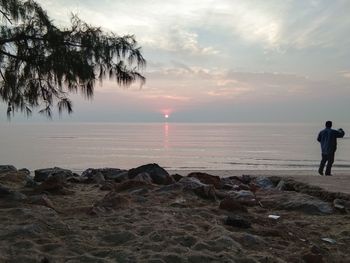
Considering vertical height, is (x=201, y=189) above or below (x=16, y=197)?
above

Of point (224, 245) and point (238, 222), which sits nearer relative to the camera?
point (224, 245)

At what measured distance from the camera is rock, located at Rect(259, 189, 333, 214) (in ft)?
22.0

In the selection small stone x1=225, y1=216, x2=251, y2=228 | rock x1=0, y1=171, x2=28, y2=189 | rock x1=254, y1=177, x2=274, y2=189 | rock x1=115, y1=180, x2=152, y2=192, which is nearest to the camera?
small stone x1=225, y1=216, x2=251, y2=228

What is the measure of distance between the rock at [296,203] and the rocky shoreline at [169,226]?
0.05 ft

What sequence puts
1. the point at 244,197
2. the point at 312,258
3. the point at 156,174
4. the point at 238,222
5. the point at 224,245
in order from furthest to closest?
the point at 156,174 → the point at 244,197 → the point at 238,222 → the point at 224,245 → the point at 312,258

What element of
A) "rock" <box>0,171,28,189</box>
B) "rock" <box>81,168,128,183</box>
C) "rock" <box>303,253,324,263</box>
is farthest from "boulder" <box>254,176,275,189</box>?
"rock" <box>303,253,324,263</box>

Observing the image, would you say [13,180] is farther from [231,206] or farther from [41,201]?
[231,206]

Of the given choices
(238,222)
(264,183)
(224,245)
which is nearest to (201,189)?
(238,222)

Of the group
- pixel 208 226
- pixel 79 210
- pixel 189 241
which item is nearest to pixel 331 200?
pixel 208 226

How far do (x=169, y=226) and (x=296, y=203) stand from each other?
8.98 feet

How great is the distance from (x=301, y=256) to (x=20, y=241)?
3.05 meters

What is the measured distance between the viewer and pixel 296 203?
22.8 ft

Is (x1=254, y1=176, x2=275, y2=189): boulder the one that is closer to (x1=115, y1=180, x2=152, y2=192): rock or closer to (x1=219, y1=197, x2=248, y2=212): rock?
(x1=115, y1=180, x2=152, y2=192): rock

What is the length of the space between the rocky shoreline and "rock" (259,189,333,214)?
0.05 feet
